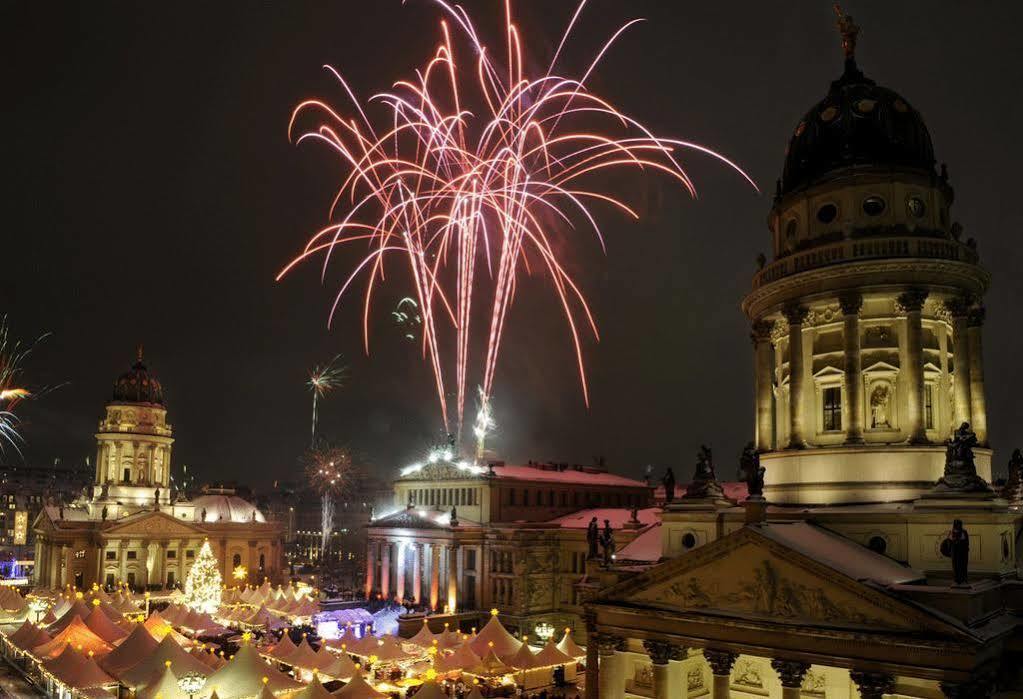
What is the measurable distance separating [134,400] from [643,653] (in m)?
77.7

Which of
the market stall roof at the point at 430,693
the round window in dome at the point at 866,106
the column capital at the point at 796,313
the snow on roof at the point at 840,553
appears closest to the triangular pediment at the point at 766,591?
the snow on roof at the point at 840,553

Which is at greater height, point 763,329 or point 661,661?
point 763,329

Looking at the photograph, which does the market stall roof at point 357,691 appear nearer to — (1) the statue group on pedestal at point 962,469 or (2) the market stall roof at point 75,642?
(2) the market stall roof at point 75,642

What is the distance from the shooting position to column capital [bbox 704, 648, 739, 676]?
26750 mm

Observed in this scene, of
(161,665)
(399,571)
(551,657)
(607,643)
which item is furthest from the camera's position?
(399,571)

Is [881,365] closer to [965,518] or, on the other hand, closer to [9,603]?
[965,518]

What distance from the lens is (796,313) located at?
3472 cm

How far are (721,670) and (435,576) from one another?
4494cm

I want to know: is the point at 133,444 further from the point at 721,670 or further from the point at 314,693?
the point at 721,670

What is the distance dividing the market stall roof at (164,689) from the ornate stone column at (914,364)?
2905 cm

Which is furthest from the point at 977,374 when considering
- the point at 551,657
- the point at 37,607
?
the point at 37,607

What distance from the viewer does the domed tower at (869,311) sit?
32031mm

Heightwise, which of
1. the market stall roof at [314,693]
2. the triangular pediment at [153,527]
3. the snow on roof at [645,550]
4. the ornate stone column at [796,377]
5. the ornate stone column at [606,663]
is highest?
the ornate stone column at [796,377]

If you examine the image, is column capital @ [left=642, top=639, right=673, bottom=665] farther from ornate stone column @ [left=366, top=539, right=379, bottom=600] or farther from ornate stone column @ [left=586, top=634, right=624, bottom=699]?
ornate stone column @ [left=366, top=539, right=379, bottom=600]
